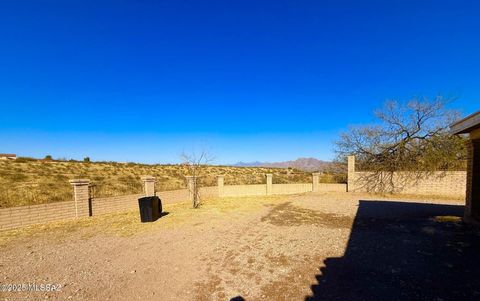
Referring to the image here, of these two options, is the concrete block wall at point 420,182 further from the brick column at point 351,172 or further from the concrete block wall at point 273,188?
the concrete block wall at point 273,188

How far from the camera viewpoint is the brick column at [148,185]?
13.1 m

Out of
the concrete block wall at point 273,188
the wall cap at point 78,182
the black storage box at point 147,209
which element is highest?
the wall cap at point 78,182

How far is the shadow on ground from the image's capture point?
403cm

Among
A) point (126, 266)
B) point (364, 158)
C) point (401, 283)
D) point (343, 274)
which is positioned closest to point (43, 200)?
point (126, 266)

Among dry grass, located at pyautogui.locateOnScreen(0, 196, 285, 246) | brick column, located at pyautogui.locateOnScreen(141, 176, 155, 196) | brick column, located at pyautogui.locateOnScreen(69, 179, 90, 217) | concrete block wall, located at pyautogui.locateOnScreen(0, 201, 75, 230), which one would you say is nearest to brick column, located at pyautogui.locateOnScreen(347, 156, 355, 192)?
dry grass, located at pyautogui.locateOnScreen(0, 196, 285, 246)

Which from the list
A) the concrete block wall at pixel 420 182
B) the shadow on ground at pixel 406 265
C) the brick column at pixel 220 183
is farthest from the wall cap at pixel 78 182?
the concrete block wall at pixel 420 182

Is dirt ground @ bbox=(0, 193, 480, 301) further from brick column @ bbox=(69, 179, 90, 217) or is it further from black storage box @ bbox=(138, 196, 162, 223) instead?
brick column @ bbox=(69, 179, 90, 217)

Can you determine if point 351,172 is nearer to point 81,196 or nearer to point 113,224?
point 113,224

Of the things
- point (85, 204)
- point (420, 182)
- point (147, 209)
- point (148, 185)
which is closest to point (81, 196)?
point (85, 204)

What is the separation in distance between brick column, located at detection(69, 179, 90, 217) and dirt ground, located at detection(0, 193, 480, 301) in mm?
712

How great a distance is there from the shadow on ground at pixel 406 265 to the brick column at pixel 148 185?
10.1m

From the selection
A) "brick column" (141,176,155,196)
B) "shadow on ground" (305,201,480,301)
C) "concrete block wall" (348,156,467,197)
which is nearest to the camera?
"shadow on ground" (305,201,480,301)

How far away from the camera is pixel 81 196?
10461 millimetres

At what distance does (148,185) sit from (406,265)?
1176 cm
